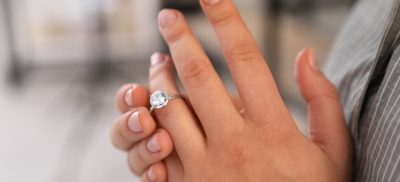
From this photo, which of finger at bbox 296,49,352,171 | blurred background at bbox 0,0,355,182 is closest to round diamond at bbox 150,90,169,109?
finger at bbox 296,49,352,171

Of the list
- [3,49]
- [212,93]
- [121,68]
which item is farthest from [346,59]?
[3,49]

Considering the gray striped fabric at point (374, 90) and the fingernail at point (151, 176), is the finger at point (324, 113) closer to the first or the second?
the gray striped fabric at point (374, 90)

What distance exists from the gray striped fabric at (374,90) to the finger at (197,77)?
0.11 m

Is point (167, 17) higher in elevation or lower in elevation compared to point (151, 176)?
Answer: higher

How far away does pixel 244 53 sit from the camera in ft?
1.70

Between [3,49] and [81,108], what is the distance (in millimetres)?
985

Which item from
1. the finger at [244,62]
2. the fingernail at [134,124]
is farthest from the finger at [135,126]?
the finger at [244,62]

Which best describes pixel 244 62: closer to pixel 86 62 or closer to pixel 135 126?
pixel 135 126

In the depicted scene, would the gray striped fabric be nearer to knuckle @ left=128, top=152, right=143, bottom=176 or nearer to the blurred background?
knuckle @ left=128, top=152, right=143, bottom=176

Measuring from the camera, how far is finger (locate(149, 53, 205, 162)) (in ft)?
1.72

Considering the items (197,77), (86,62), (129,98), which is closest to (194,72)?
(197,77)

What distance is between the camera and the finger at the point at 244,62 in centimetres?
50

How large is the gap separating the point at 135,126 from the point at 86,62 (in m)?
2.99

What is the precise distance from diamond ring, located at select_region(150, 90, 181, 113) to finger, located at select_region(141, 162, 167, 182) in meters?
0.06
